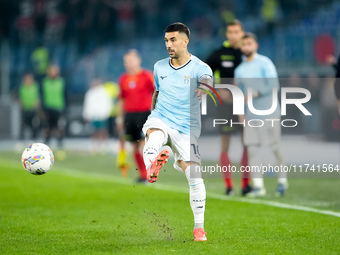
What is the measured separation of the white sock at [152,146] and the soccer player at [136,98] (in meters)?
5.42

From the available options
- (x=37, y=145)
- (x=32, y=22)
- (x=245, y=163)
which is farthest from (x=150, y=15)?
(x=37, y=145)

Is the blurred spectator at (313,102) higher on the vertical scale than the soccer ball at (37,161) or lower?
higher

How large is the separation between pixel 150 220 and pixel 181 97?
1.96 metres

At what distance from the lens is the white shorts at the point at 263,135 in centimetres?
925

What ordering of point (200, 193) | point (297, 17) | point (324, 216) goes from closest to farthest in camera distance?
point (200, 193) < point (324, 216) < point (297, 17)

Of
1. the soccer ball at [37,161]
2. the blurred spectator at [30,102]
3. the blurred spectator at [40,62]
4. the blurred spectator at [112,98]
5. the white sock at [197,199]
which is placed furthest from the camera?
A: the blurred spectator at [40,62]

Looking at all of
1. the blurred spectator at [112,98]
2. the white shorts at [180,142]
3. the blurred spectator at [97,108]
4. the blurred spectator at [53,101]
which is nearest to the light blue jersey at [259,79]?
the white shorts at [180,142]

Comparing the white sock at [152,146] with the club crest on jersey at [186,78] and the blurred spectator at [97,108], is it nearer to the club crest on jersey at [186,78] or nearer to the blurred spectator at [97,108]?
the club crest on jersey at [186,78]

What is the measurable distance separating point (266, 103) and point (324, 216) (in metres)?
2.50

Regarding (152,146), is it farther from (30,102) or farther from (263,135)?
(30,102)

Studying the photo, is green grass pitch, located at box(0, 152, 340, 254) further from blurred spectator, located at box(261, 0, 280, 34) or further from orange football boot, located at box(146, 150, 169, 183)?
blurred spectator, located at box(261, 0, 280, 34)

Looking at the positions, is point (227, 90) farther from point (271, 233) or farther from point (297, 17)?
point (297, 17)

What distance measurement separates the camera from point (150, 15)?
25.0 m

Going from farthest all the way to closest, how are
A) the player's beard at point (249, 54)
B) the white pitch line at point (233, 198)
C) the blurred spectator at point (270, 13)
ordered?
the blurred spectator at point (270, 13)
the player's beard at point (249, 54)
the white pitch line at point (233, 198)
